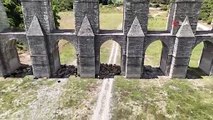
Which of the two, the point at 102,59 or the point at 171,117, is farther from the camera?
the point at 102,59

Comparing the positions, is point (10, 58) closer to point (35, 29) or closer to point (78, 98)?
point (35, 29)

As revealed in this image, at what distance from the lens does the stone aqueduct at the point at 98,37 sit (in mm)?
24714

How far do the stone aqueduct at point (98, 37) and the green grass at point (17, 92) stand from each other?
1579 mm

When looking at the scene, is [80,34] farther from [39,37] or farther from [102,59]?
[102,59]

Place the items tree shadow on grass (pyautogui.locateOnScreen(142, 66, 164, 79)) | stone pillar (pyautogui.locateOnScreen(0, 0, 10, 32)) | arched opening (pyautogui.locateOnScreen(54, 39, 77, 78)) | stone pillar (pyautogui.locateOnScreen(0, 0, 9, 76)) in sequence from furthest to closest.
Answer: arched opening (pyautogui.locateOnScreen(54, 39, 77, 78)), tree shadow on grass (pyautogui.locateOnScreen(142, 66, 164, 79)), stone pillar (pyautogui.locateOnScreen(0, 0, 9, 76)), stone pillar (pyautogui.locateOnScreen(0, 0, 10, 32))

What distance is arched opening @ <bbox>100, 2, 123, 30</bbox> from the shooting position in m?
53.6

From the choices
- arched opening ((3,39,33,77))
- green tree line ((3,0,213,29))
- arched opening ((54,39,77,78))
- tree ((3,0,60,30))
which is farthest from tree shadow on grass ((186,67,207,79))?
tree ((3,0,60,30))

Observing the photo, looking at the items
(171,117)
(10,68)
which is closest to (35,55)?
(10,68)

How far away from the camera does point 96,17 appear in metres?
25.1

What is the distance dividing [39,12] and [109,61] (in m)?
12.7

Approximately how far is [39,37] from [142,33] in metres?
11.9

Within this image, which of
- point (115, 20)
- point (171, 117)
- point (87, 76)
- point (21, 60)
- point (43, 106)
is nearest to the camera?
point (171, 117)

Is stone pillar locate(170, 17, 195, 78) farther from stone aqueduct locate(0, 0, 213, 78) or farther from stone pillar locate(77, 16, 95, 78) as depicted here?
stone pillar locate(77, 16, 95, 78)

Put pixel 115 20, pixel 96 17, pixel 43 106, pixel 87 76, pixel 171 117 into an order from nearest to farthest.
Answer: pixel 171 117
pixel 43 106
pixel 96 17
pixel 87 76
pixel 115 20
